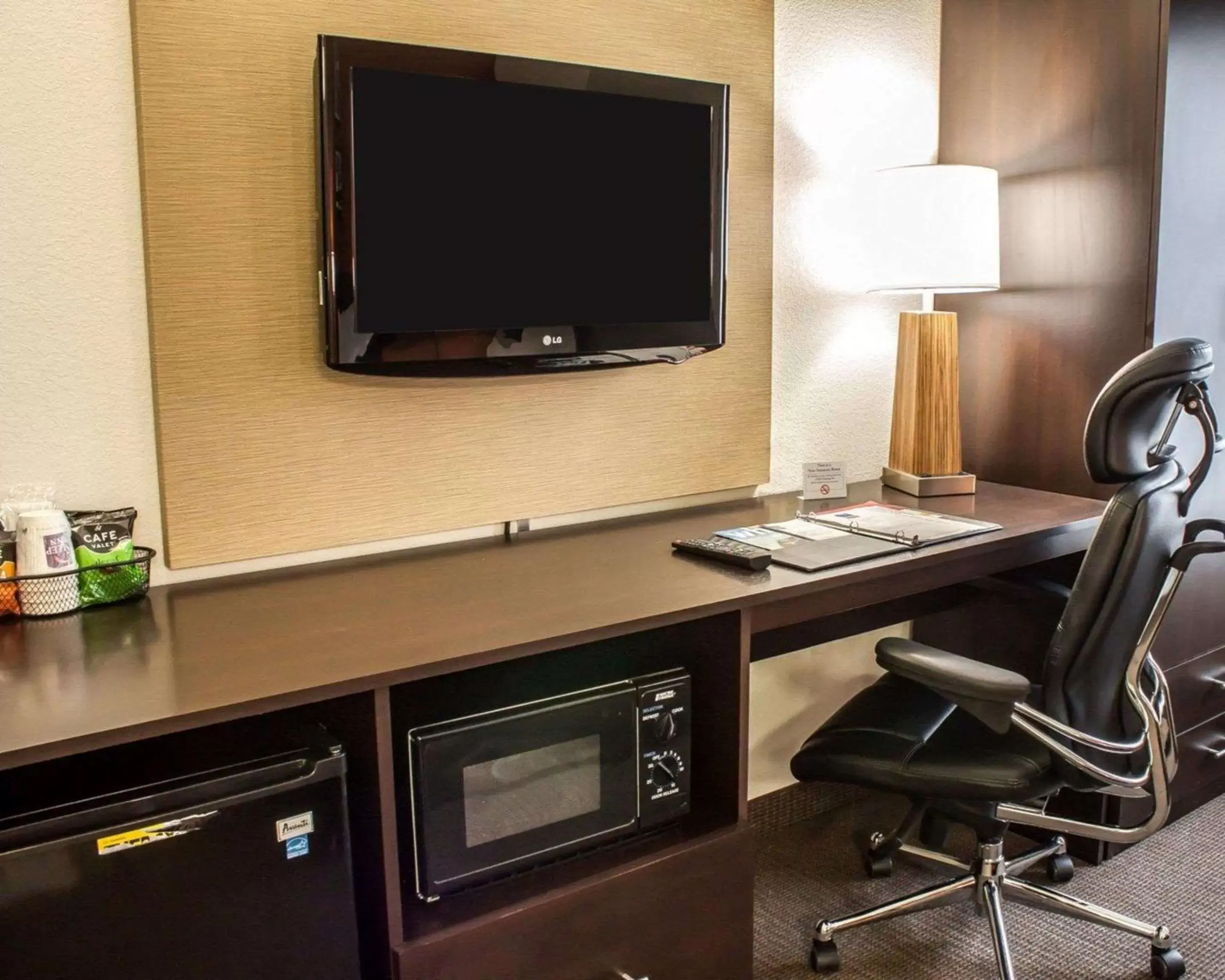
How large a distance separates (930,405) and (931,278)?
0.28 m

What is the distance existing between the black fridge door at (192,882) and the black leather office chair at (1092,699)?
2.88 feet

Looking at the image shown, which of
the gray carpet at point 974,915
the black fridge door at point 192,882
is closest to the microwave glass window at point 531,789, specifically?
the black fridge door at point 192,882

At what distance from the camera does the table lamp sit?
222 centimetres

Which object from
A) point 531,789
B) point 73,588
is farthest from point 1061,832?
point 73,588

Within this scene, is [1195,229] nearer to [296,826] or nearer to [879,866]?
[879,866]

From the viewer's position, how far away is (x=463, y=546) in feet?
6.39

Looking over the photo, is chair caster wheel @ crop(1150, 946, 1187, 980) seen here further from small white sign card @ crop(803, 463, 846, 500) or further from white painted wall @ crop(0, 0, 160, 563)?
white painted wall @ crop(0, 0, 160, 563)

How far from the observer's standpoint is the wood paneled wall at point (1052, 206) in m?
2.20

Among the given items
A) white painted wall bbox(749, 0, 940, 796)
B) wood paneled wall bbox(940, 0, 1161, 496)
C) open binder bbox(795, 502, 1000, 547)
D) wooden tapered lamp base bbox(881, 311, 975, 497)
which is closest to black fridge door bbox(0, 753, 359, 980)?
open binder bbox(795, 502, 1000, 547)

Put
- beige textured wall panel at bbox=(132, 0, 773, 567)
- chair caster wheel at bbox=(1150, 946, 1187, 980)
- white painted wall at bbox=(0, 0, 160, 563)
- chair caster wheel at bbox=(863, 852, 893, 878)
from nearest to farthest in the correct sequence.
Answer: white painted wall at bbox=(0, 0, 160, 563) < beige textured wall panel at bbox=(132, 0, 773, 567) < chair caster wheel at bbox=(1150, 946, 1187, 980) < chair caster wheel at bbox=(863, 852, 893, 878)

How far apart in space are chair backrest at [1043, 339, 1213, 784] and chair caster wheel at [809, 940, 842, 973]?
628mm

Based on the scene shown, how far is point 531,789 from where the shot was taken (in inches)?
59.3

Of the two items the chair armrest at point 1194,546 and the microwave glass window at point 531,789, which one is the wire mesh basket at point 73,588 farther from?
the chair armrest at point 1194,546

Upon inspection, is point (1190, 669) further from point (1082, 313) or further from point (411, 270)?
point (411, 270)
